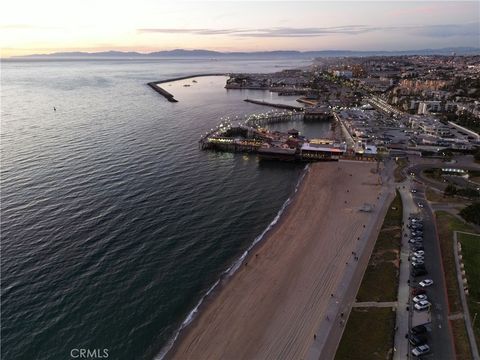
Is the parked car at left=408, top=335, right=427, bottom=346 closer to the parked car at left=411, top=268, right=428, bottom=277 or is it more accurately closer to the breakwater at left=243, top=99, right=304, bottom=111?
the parked car at left=411, top=268, right=428, bottom=277

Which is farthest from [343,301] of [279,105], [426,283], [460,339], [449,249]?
[279,105]

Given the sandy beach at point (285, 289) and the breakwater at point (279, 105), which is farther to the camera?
the breakwater at point (279, 105)

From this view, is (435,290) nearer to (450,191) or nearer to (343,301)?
(343,301)

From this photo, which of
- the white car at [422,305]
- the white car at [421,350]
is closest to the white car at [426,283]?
the white car at [422,305]

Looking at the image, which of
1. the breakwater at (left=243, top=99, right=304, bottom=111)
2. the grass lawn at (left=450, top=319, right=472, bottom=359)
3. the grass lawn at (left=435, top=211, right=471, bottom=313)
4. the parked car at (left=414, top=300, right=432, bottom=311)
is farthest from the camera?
the breakwater at (left=243, top=99, right=304, bottom=111)

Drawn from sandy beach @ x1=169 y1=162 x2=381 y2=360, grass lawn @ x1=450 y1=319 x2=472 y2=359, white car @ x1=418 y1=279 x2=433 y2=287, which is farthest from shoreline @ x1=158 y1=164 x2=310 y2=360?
grass lawn @ x1=450 y1=319 x2=472 y2=359

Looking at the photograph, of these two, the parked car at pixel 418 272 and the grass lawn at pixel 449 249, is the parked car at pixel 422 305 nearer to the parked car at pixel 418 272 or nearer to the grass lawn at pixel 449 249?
the grass lawn at pixel 449 249
